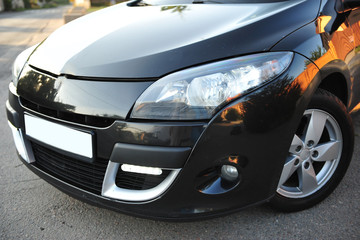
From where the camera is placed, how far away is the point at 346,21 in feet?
5.96

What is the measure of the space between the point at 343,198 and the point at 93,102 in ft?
4.97

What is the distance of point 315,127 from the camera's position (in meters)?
1.71

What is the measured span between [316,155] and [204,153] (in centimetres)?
77

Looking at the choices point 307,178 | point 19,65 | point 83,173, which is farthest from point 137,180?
point 19,65

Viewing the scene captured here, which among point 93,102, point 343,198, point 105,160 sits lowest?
point 343,198

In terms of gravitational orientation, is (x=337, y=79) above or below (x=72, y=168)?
above

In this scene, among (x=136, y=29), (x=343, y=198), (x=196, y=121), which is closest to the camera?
(x=196, y=121)

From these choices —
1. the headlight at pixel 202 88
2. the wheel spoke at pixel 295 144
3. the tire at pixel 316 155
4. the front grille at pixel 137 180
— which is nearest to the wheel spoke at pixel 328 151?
the tire at pixel 316 155

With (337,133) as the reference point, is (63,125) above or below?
above

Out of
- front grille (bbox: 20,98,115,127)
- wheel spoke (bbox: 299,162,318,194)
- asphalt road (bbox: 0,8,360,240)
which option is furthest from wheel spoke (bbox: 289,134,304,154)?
front grille (bbox: 20,98,115,127)

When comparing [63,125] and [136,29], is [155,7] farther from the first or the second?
[63,125]

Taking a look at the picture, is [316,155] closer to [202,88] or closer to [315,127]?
[315,127]

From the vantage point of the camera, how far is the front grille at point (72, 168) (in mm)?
1526

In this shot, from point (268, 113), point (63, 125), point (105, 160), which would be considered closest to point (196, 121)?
point (268, 113)
